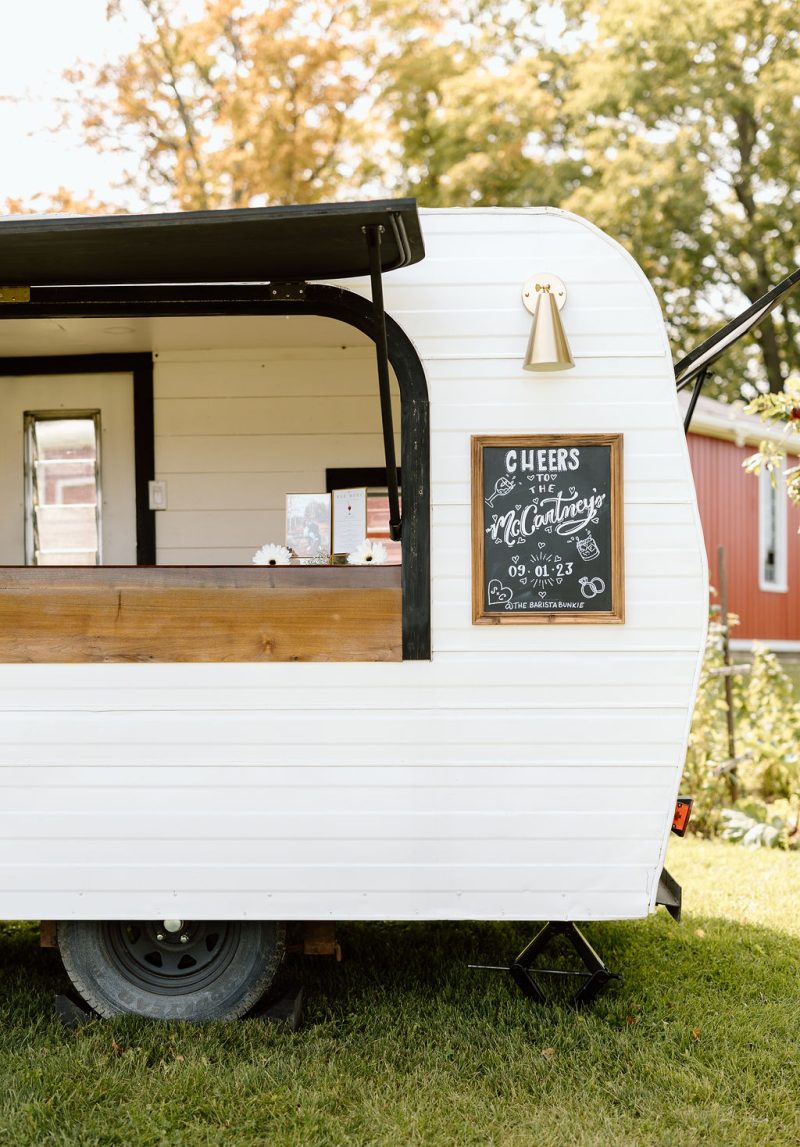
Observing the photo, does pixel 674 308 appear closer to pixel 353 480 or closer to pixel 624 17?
pixel 624 17

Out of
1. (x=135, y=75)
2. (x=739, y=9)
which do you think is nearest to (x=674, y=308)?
(x=739, y=9)

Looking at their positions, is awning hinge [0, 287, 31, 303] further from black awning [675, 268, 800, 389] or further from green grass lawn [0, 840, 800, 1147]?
green grass lawn [0, 840, 800, 1147]

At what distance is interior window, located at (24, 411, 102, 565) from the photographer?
16.7 feet

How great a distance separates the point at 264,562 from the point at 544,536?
1025mm

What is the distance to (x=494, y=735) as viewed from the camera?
11.5ft

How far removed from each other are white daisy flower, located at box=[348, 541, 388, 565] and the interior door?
5.34 ft

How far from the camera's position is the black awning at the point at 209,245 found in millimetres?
3014

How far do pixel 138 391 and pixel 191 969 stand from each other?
260 cm

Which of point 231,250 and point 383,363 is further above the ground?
point 231,250

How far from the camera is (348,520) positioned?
13.8ft

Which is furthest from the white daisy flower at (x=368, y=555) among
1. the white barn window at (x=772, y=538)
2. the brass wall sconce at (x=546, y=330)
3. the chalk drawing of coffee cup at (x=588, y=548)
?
the white barn window at (x=772, y=538)

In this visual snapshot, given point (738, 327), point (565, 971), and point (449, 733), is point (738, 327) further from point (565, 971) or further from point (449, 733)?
point (565, 971)

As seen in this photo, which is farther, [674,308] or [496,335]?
[674,308]

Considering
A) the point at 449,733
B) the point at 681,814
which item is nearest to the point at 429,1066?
the point at 449,733
